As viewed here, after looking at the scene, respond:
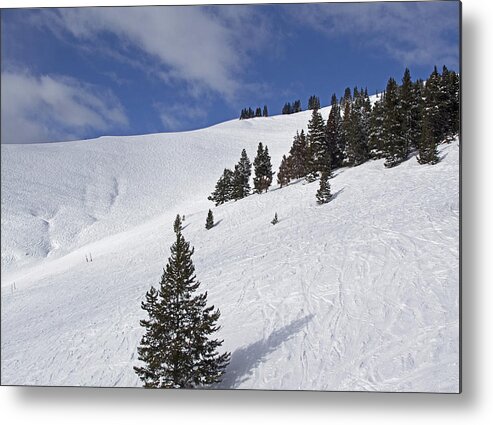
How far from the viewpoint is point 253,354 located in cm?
601

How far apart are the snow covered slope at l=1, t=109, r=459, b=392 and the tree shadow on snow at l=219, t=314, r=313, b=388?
0.06 feet

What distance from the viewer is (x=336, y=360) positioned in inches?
216

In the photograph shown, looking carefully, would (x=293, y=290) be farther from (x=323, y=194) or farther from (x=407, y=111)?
(x=407, y=111)

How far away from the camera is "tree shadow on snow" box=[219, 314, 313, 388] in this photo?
5762 millimetres

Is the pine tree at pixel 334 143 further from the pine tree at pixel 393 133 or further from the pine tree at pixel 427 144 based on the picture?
the pine tree at pixel 427 144

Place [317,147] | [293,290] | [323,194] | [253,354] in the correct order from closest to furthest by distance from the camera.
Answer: [253,354], [293,290], [323,194], [317,147]

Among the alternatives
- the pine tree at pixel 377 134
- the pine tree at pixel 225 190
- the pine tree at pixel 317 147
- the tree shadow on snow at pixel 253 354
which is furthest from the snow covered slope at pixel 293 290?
the pine tree at pixel 225 190

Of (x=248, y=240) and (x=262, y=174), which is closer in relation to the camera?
(x=248, y=240)

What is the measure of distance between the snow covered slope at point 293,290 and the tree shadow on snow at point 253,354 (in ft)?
0.06

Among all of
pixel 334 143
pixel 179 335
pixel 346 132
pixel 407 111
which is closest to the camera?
pixel 179 335

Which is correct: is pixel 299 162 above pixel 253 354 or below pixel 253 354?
above

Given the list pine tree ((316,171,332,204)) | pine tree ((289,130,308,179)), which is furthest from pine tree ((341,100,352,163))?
pine tree ((316,171,332,204))

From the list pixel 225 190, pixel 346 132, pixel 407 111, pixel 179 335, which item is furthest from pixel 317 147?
pixel 179 335

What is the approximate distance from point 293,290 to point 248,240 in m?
5.22
